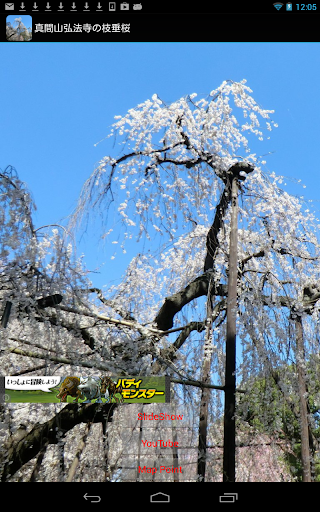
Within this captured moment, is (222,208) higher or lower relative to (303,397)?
higher
